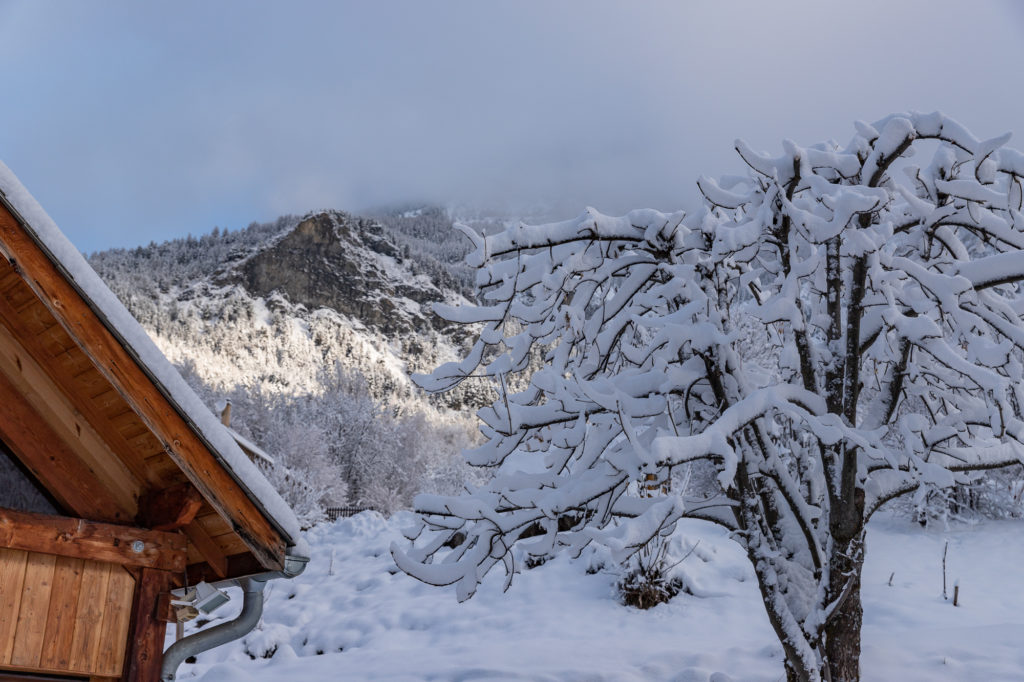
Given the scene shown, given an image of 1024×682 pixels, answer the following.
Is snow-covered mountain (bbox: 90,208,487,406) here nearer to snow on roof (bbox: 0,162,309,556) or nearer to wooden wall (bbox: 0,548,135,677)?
wooden wall (bbox: 0,548,135,677)

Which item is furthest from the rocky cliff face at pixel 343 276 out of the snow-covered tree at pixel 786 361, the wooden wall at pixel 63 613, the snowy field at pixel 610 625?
the wooden wall at pixel 63 613

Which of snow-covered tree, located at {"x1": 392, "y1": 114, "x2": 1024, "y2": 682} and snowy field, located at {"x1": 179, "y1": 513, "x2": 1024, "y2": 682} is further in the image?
snowy field, located at {"x1": 179, "y1": 513, "x2": 1024, "y2": 682}

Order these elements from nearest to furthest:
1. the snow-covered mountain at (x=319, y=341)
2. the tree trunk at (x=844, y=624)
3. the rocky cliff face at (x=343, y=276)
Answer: the tree trunk at (x=844, y=624), the snow-covered mountain at (x=319, y=341), the rocky cliff face at (x=343, y=276)

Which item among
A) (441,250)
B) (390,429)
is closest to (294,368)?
(390,429)

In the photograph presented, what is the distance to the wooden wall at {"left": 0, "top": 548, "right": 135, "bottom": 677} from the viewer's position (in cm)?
329

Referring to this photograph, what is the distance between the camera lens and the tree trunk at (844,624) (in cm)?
479

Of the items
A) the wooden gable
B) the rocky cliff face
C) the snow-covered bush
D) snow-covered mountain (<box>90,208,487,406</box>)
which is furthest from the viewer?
the rocky cliff face

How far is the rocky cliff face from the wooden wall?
480 feet

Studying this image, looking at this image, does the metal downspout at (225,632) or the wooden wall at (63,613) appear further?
the metal downspout at (225,632)

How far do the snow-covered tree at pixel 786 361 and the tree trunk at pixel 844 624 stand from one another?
0.05ft

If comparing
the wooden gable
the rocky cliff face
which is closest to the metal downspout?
the wooden gable

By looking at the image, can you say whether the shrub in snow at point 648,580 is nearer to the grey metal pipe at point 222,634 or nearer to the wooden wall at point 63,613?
the grey metal pipe at point 222,634

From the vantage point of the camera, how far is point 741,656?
7449 millimetres

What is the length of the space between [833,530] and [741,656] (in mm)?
3303
